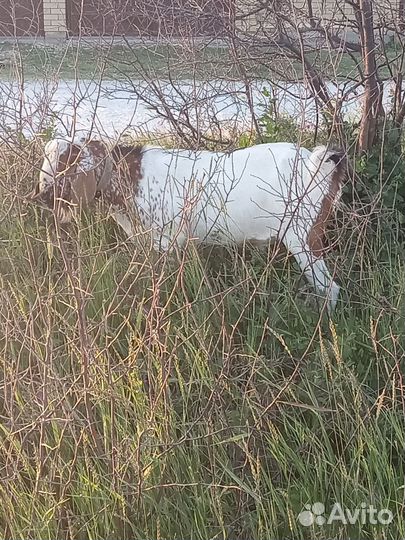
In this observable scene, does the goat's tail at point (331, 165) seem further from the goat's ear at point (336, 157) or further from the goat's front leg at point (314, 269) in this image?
the goat's front leg at point (314, 269)

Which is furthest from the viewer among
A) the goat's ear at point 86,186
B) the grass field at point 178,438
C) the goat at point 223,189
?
the goat's ear at point 86,186

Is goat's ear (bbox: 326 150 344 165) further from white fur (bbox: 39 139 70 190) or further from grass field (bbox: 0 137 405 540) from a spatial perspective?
white fur (bbox: 39 139 70 190)

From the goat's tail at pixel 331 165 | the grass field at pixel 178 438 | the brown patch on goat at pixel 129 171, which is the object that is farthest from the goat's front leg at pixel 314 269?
the brown patch on goat at pixel 129 171

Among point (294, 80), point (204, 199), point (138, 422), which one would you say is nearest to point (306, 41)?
point (294, 80)

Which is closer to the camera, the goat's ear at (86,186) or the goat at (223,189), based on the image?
the goat at (223,189)

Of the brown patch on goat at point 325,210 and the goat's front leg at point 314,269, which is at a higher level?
the brown patch on goat at point 325,210

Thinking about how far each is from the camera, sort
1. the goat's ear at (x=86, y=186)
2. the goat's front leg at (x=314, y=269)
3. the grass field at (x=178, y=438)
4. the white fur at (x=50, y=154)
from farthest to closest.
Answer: the goat's ear at (x=86, y=186) → the white fur at (x=50, y=154) → the goat's front leg at (x=314, y=269) → the grass field at (x=178, y=438)

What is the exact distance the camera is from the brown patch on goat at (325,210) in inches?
145

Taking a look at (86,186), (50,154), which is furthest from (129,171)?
(50,154)

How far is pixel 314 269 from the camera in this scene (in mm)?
3652

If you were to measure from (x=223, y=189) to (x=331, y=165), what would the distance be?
550 millimetres

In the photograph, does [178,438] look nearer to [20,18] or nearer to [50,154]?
[50,154]

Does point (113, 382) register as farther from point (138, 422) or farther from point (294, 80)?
point (294, 80)

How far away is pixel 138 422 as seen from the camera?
2375 mm
